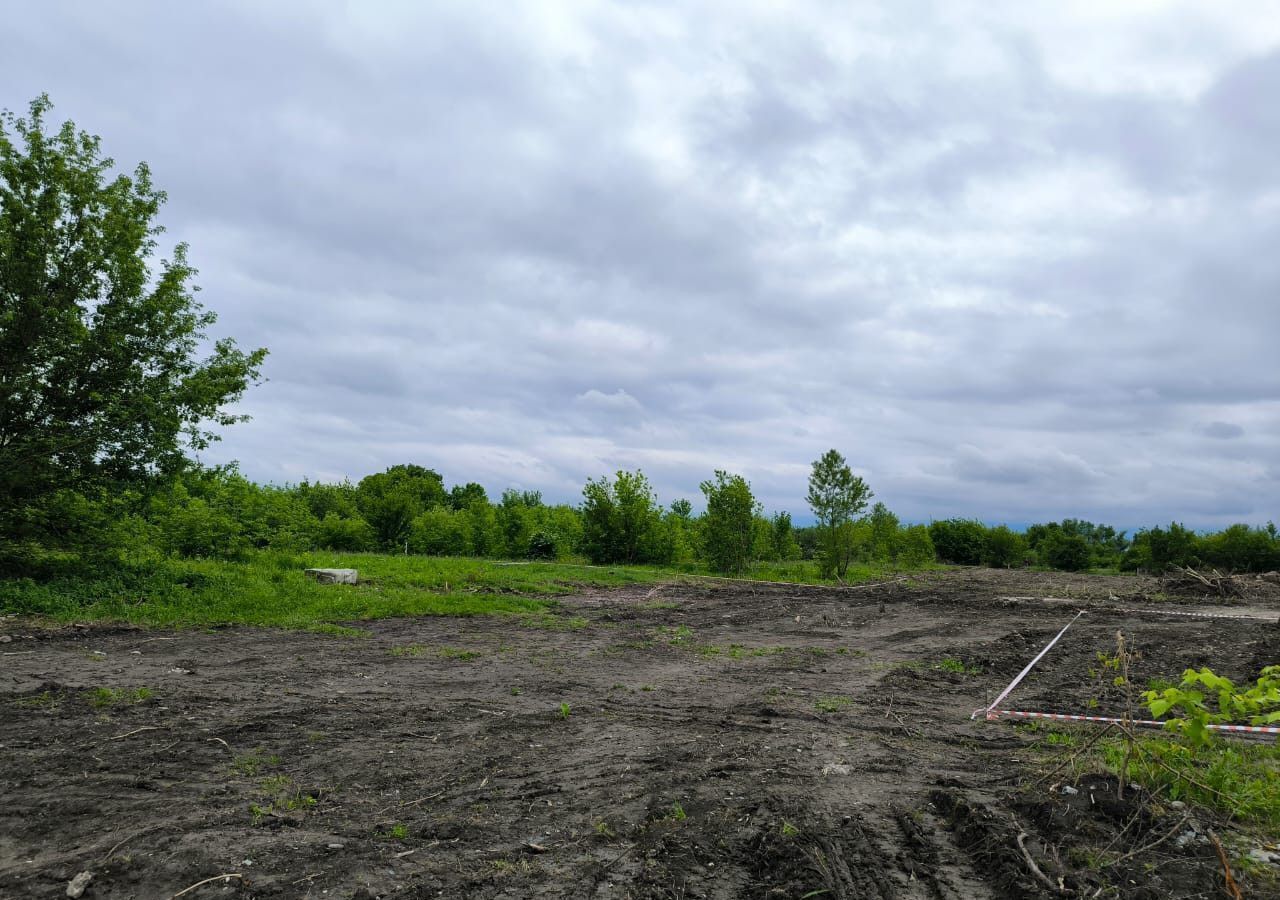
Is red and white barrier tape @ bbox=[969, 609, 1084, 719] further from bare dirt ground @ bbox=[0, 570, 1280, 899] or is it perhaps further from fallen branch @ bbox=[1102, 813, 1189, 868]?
fallen branch @ bbox=[1102, 813, 1189, 868]

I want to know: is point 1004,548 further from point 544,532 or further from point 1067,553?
point 544,532

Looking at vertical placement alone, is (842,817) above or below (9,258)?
below

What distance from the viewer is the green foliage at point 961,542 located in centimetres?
5953

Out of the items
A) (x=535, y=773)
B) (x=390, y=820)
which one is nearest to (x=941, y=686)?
(x=535, y=773)

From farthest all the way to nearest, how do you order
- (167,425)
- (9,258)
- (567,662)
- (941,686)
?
(167,425) → (9,258) → (567,662) → (941,686)

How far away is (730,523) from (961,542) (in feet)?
114

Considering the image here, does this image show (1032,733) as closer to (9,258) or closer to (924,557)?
(9,258)

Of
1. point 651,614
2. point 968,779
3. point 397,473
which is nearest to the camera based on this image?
point 968,779

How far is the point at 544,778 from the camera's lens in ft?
18.6

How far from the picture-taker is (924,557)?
4778 centimetres

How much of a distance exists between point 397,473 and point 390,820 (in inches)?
2059

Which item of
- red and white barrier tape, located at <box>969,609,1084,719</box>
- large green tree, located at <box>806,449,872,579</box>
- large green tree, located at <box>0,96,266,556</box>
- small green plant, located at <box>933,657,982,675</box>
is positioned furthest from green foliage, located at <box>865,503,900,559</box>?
large green tree, located at <box>0,96,266,556</box>

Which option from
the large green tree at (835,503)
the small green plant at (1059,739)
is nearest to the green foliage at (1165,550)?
the large green tree at (835,503)

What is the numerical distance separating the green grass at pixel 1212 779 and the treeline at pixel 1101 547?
44.5 meters
